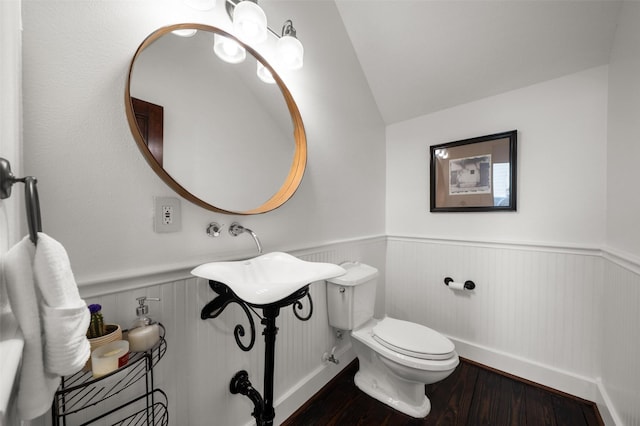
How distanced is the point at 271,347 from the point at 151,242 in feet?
1.85

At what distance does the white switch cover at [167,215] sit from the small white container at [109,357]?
36 centimetres

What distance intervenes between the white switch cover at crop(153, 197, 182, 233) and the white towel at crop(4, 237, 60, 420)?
1.64 feet

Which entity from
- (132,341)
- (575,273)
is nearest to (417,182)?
(575,273)

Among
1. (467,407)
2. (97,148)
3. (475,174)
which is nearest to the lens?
(97,148)

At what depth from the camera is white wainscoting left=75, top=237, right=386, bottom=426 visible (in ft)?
2.91

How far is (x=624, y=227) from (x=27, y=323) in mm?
1979

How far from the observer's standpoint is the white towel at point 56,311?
39 centimetres

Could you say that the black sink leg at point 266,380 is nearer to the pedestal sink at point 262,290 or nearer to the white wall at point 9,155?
the pedestal sink at point 262,290

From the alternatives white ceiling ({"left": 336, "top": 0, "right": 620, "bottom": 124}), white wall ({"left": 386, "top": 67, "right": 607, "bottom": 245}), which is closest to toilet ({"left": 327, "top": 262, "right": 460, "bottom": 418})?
white wall ({"left": 386, "top": 67, "right": 607, "bottom": 245})

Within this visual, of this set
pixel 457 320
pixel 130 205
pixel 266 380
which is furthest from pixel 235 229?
pixel 457 320

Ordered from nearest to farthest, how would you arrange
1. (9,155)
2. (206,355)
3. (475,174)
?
(9,155)
(206,355)
(475,174)

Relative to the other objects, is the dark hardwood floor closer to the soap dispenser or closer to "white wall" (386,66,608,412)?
"white wall" (386,66,608,412)

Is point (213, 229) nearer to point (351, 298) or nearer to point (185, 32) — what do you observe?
point (185, 32)

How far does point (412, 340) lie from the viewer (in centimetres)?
136
